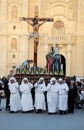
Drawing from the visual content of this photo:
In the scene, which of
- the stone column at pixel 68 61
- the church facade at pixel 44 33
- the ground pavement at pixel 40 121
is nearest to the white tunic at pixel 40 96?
the ground pavement at pixel 40 121

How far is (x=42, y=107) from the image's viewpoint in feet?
62.9

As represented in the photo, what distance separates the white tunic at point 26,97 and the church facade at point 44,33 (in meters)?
25.4

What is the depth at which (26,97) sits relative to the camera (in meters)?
19.2

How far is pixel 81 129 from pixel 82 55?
31.3m

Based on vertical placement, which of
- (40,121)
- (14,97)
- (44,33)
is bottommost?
(40,121)

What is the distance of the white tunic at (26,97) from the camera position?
754 inches

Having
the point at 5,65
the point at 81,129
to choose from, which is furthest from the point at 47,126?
the point at 5,65

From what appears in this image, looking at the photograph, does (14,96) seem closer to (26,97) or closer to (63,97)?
(26,97)

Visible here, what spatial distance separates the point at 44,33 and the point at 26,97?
1047 inches

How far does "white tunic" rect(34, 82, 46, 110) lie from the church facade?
1000 inches

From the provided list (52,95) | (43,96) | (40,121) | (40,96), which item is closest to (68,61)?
(43,96)

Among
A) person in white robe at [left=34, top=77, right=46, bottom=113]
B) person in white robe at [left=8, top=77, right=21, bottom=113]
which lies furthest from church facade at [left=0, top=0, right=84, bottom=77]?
person in white robe at [left=34, top=77, right=46, bottom=113]

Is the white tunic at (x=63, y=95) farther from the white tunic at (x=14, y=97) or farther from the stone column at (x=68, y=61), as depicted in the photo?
the stone column at (x=68, y=61)

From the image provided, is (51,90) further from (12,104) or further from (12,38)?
(12,38)
